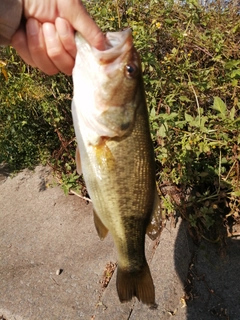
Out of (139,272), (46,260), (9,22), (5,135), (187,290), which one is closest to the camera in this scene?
(9,22)

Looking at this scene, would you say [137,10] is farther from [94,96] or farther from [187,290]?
[187,290]

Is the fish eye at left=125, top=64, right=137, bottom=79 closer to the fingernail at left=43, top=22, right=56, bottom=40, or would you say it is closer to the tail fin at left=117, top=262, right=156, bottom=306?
the fingernail at left=43, top=22, right=56, bottom=40

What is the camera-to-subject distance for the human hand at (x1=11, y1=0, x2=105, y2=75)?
5.15 ft

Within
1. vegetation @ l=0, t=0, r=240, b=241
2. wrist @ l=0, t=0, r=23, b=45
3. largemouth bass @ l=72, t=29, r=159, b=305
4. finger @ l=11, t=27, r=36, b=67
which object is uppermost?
wrist @ l=0, t=0, r=23, b=45

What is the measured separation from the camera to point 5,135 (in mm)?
4395

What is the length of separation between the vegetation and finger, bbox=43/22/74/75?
47.4 inches

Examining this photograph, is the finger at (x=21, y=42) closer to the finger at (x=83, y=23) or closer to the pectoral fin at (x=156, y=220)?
the finger at (x=83, y=23)

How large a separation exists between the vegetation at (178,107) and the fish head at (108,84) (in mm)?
1251

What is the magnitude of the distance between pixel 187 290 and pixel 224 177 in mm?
996

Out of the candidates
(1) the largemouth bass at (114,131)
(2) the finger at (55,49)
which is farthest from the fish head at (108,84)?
(2) the finger at (55,49)

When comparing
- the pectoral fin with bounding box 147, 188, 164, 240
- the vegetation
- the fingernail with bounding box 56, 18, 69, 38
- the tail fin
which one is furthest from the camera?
the vegetation

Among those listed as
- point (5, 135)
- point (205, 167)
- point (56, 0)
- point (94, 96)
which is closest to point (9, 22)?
point (56, 0)

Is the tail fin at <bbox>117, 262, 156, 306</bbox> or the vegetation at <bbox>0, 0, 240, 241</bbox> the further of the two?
the vegetation at <bbox>0, 0, 240, 241</bbox>

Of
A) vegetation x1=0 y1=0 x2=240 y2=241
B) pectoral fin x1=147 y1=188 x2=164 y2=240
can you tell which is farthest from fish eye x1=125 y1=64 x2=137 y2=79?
vegetation x1=0 y1=0 x2=240 y2=241
